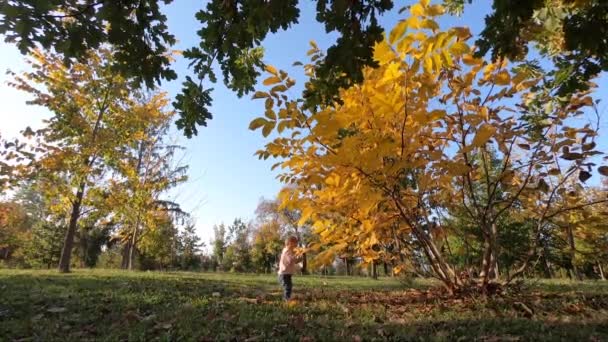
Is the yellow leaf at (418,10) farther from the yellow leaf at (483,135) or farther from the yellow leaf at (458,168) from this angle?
the yellow leaf at (458,168)

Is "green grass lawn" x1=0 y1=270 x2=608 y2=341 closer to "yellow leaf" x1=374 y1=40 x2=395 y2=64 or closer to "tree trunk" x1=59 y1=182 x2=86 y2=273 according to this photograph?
"yellow leaf" x1=374 y1=40 x2=395 y2=64

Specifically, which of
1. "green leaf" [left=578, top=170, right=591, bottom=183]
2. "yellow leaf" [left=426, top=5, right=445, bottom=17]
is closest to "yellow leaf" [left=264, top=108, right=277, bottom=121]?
"yellow leaf" [left=426, top=5, right=445, bottom=17]

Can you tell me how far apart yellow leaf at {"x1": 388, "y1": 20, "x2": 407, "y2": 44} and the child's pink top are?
16.1ft

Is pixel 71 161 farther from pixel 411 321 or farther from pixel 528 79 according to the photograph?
pixel 528 79

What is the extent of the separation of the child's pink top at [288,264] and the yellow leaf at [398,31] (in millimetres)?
4908

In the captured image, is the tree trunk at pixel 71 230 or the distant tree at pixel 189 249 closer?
the tree trunk at pixel 71 230

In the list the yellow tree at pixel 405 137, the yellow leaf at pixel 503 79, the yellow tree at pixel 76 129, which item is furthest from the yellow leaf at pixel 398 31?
the yellow tree at pixel 76 129

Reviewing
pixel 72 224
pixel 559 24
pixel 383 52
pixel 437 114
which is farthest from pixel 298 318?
pixel 72 224

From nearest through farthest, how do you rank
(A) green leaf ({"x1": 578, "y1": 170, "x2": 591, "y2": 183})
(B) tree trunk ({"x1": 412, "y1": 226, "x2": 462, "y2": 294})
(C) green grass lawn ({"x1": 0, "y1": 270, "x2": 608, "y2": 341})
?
(A) green leaf ({"x1": 578, "y1": 170, "x2": 591, "y2": 183}), (C) green grass lawn ({"x1": 0, "y1": 270, "x2": 608, "y2": 341}), (B) tree trunk ({"x1": 412, "y1": 226, "x2": 462, "y2": 294})

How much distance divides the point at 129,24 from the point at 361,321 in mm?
3334

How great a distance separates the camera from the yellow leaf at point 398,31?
1913mm

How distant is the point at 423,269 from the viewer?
4.68m

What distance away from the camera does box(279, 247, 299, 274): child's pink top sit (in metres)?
6.17

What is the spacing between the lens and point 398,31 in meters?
1.92
